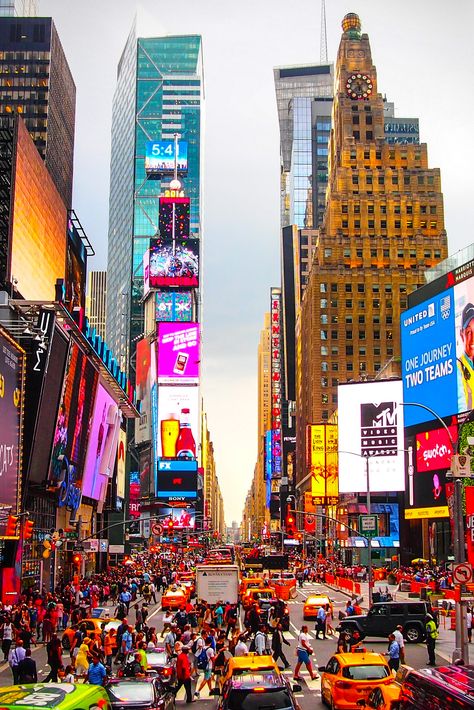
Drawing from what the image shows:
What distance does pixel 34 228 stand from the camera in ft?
274

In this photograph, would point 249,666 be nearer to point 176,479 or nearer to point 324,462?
point 324,462

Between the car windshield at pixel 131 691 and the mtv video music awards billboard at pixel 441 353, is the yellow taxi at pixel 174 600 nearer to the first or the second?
the car windshield at pixel 131 691

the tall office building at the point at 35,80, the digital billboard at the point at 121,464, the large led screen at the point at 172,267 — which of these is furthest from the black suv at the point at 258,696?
the large led screen at the point at 172,267

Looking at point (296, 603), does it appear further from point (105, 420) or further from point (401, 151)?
point (401, 151)

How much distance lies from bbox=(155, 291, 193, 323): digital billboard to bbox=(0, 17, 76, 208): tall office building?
4158 centimetres

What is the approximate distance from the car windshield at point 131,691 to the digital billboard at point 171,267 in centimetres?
17440

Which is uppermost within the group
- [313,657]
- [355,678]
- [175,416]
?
[175,416]

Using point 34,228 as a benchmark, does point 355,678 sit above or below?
below

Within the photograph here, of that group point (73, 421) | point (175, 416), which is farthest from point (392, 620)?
point (175, 416)

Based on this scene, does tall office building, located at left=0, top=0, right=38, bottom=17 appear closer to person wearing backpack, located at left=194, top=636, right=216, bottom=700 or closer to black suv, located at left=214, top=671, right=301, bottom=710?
person wearing backpack, located at left=194, top=636, right=216, bottom=700

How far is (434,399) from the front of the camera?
82000 mm

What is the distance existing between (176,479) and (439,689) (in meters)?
165

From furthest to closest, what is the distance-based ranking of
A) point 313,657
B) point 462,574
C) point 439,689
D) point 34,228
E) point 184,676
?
point 34,228
point 313,657
point 462,574
point 184,676
point 439,689

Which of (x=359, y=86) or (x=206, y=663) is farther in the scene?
(x=359, y=86)
